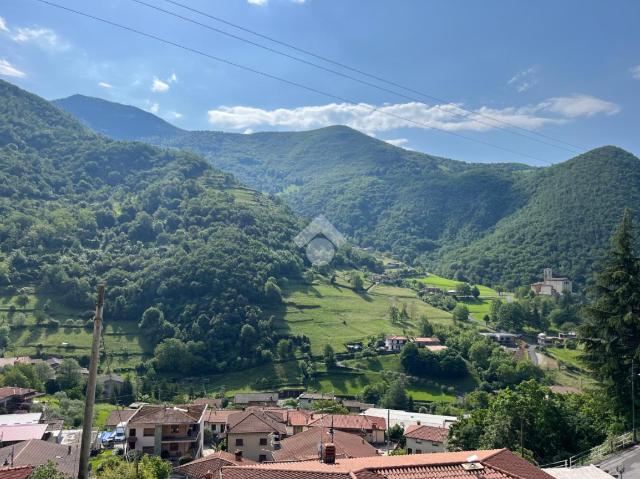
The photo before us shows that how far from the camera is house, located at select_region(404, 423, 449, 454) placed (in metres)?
41.7

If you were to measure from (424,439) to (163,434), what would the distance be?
2021 centimetres

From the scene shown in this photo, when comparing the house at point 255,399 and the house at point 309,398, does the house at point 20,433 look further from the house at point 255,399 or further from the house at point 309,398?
the house at point 309,398

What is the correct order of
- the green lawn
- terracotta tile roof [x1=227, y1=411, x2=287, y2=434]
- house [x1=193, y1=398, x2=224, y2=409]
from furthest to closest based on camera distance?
the green lawn → house [x1=193, y1=398, x2=224, y2=409] → terracotta tile roof [x1=227, y1=411, x2=287, y2=434]

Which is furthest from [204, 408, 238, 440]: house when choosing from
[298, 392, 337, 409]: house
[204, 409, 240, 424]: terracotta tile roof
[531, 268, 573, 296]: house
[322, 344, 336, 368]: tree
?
[531, 268, 573, 296]: house

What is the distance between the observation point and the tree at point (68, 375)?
211 feet

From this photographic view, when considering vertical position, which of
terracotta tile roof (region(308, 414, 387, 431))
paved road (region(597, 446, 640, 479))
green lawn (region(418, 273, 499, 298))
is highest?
green lawn (region(418, 273, 499, 298))

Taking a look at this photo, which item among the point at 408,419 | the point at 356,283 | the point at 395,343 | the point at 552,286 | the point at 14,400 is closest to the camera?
the point at 14,400

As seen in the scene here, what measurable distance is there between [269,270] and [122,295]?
94.7 ft

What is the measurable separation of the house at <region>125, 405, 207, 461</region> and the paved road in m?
25.8

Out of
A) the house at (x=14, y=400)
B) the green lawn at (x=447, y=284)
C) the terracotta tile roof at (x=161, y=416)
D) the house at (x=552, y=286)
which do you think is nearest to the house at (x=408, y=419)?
the terracotta tile roof at (x=161, y=416)

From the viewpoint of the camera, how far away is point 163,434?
1387 inches

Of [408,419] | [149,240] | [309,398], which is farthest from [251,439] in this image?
[149,240]

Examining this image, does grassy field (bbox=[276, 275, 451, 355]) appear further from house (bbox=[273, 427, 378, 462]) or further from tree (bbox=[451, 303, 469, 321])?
house (bbox=[273, 427, 378, 462])

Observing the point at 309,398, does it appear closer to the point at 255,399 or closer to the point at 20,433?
the point at 255,399
